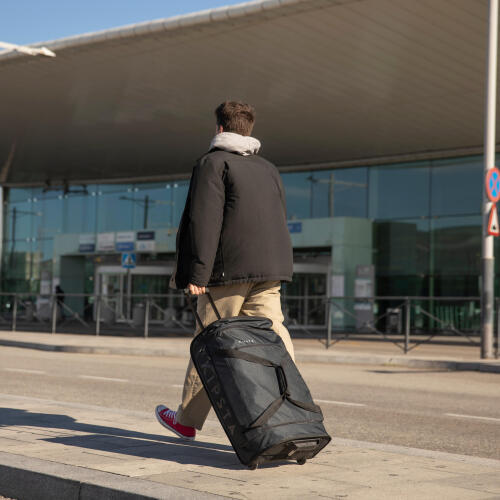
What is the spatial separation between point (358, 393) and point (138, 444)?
5.70 meters

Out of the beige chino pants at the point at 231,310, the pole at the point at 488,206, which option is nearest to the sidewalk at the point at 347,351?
the pole at the point at 488,206

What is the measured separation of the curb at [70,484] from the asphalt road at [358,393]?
2588 millimetres

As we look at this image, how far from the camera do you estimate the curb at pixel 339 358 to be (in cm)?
1439

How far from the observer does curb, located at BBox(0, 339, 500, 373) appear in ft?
47.2

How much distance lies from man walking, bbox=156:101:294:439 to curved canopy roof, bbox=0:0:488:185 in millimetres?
11499

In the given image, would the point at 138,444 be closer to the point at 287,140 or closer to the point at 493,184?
the point at 493,184

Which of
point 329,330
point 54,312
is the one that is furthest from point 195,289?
point 54,312

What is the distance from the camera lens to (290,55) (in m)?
18.4

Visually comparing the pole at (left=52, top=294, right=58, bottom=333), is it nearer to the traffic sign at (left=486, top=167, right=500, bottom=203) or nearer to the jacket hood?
the traffic sign at (left=486, top=167, right=500, bottom=203)

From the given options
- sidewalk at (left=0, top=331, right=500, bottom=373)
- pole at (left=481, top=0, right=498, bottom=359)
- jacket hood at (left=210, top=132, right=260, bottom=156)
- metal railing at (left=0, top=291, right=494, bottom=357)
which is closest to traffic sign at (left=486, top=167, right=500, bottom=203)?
pole at (left=481, top=0, right=498, bottom=359)

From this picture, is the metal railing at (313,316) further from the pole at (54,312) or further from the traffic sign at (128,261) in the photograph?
the traffic sign at (128,261)

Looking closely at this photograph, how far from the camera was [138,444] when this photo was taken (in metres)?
5.04

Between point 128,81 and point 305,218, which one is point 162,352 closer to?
point 128,81

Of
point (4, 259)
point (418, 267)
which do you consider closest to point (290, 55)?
point (418, 267)
